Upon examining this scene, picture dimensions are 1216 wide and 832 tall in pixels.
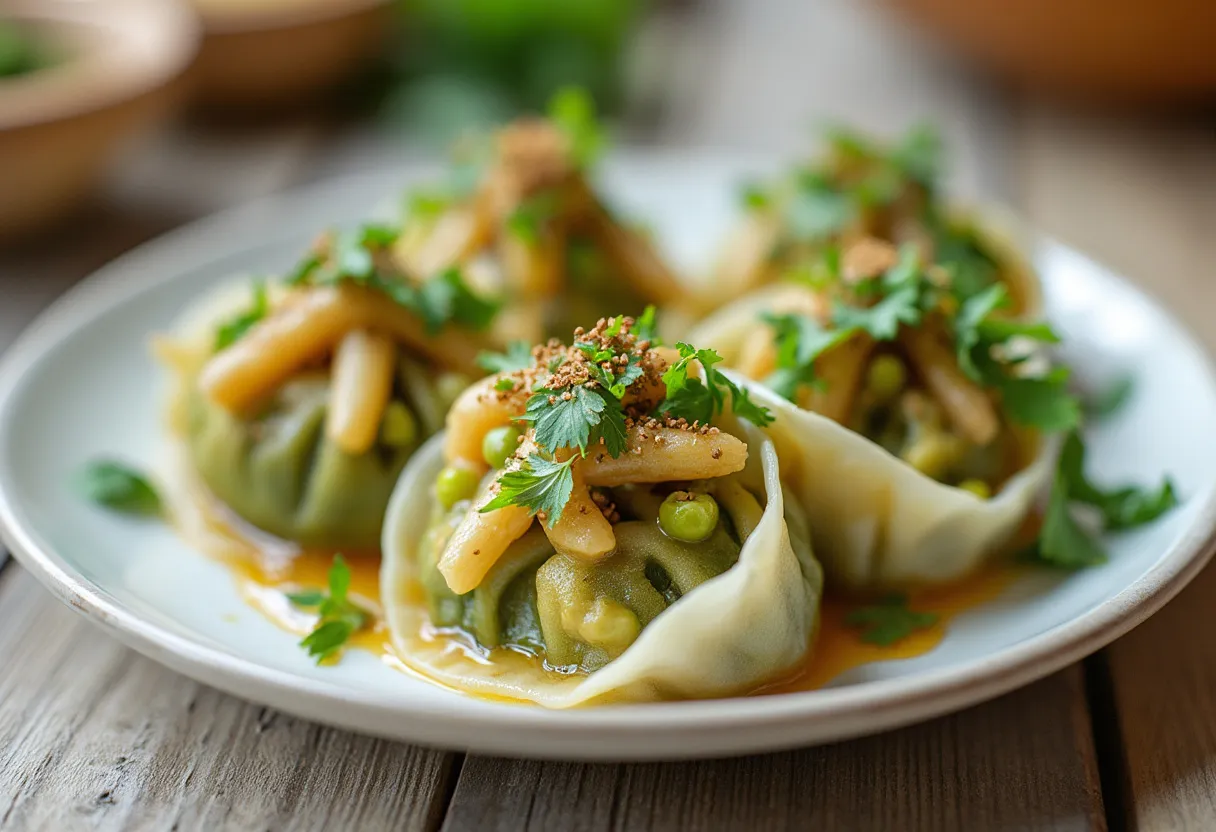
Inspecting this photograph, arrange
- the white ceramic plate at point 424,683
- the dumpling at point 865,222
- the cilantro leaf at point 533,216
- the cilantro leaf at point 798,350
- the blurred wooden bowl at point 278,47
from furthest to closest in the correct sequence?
1. the blurred wooden bowl at point 278,47
2. the dumpling at point 865,222
3. the cilantro leaf at point 533,216
4. the cilantro leaf at point 798,350
5. the white ceramic plate at point 424,683

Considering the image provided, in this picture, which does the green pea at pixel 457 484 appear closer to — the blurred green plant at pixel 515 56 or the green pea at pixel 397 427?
the green pea at pixel 397 427

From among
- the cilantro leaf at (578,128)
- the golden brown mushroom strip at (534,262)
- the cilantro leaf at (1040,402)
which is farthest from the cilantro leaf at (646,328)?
the cilantro leaf at (578,128)

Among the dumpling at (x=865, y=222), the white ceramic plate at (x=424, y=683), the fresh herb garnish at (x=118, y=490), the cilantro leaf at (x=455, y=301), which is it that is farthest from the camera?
the dumpling at (x=865, y=222)

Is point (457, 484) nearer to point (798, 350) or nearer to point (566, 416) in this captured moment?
point (566, 416)

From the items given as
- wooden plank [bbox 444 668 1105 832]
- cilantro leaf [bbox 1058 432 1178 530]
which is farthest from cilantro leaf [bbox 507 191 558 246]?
wooden plank [bbox 444 668 1105 832]

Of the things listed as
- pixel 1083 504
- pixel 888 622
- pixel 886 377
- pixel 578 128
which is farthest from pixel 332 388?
pixel 1083 504

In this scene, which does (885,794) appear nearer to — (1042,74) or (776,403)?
(776,403)

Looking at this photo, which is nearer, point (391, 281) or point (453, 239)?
point (391, 281)
